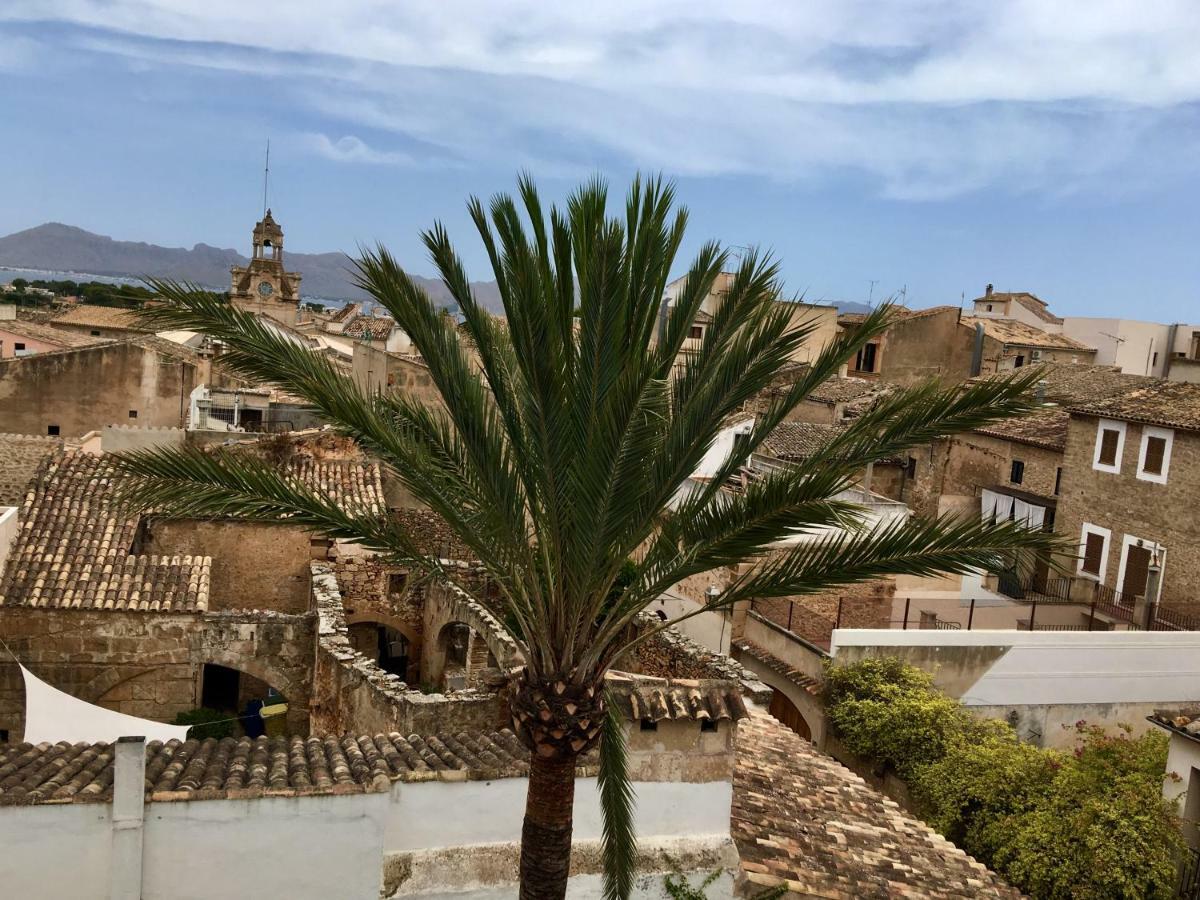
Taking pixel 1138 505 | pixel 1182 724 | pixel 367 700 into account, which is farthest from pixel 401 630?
pixel 1138 505

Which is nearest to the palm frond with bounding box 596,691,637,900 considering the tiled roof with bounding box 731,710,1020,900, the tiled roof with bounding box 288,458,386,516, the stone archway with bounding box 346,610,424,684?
the tiled roof with bounding box 731,710,1020,900

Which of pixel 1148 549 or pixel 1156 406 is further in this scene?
pixel 1156 406

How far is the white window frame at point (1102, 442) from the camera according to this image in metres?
24.1

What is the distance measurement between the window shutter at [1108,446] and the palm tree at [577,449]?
19.2 metres

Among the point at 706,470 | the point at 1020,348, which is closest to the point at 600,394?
the point at 706,470

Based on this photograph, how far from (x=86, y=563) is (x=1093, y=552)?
21.9 m

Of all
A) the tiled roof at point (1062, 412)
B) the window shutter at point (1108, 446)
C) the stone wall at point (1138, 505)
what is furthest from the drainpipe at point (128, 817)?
the window shutter at point (1108, 446)

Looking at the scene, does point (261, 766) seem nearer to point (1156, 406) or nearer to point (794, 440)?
point (794, 440)

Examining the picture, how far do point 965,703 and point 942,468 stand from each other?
12394 mm

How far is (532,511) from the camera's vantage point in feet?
25.1

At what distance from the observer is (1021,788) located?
15656mm

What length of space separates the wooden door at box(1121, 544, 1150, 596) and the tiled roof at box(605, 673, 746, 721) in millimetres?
16652

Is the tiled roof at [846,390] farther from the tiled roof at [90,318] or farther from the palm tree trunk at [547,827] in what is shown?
the tiled roof at [90,318]

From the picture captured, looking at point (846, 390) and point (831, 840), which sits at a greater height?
point (846, 390)
